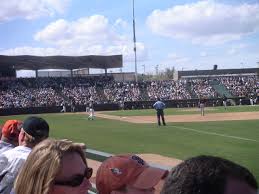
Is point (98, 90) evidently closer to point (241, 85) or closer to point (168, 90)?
point (168, 90)

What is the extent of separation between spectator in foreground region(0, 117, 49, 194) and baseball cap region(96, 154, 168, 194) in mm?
1878

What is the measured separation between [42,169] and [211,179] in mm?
1442

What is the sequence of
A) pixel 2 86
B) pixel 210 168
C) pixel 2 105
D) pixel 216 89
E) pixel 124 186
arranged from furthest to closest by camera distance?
pixel 216 89 → pixel 2 86 → pixel 2 105 → pixel 124 186 → pixel 210 168

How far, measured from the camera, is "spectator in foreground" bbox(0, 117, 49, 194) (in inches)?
183

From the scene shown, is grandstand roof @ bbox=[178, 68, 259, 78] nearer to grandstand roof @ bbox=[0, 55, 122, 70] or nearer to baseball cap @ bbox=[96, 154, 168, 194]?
grandstand roof @ bbox=[0, 55, 122, 70]

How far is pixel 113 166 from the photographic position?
9.64 ft

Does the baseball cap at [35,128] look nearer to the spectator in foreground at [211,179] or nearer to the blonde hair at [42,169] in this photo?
the blonde hair at [42,169]

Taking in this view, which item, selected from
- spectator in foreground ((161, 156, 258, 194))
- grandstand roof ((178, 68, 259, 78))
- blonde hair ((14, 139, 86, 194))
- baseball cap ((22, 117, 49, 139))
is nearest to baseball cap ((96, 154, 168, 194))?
blonde hair ((14, 139, 86, 194))

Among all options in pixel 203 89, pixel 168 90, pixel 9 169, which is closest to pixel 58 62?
pixel 168 90

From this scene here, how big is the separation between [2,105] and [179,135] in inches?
1535

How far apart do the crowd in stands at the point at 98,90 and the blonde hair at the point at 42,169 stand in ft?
189

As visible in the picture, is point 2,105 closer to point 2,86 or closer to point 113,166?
point 2,86

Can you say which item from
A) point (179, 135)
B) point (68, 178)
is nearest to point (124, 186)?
point (68, 178)

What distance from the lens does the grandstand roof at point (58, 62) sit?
65.2 metres
